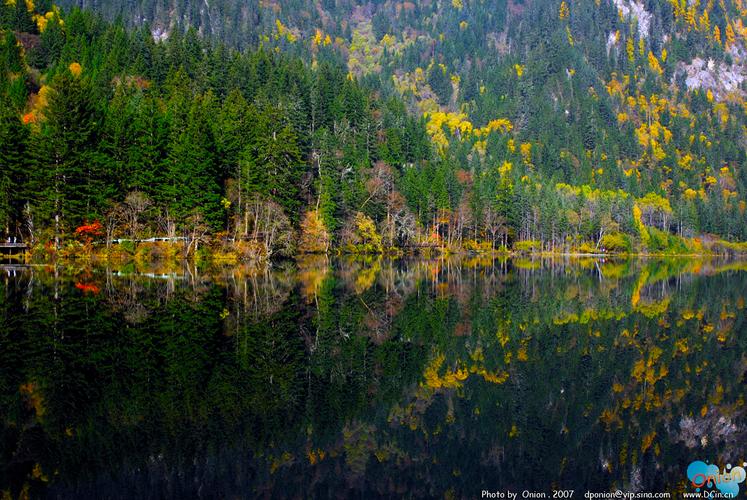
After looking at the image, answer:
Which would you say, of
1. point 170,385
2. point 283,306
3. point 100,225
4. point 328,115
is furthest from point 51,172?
point 328,115

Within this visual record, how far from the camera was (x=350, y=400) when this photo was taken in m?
14.3

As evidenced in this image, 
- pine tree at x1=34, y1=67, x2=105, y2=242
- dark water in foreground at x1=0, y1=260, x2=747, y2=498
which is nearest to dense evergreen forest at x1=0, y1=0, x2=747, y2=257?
pine tree at x1=34, y1=67, x2=105, y2=242

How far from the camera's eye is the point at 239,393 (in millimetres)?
14016

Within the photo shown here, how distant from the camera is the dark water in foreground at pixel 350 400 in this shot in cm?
1042

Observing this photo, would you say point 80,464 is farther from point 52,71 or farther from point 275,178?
point 52,71

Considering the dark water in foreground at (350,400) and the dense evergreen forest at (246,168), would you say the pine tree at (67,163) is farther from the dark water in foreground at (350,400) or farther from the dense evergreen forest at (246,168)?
the dark water in foreground at (350,400)

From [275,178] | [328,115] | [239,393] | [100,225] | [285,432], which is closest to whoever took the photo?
[285,432]

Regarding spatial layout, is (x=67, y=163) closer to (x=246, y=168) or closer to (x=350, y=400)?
(x=246, y=168)

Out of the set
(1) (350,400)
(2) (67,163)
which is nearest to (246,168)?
(2) (67,163)

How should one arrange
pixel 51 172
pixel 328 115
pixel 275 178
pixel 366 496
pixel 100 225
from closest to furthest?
pixel 366 496 → pixel 51 172 → pixel 100 225 → pixel 275 178 → pixel 328 115

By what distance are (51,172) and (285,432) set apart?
52.1 m

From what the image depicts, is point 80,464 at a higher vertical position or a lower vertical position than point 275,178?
lower

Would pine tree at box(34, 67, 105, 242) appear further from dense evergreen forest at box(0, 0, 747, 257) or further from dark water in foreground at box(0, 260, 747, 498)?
dark water in foreground at box(0, 260, 747, 498)

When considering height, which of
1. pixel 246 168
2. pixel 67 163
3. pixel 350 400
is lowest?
pixel 350 400
